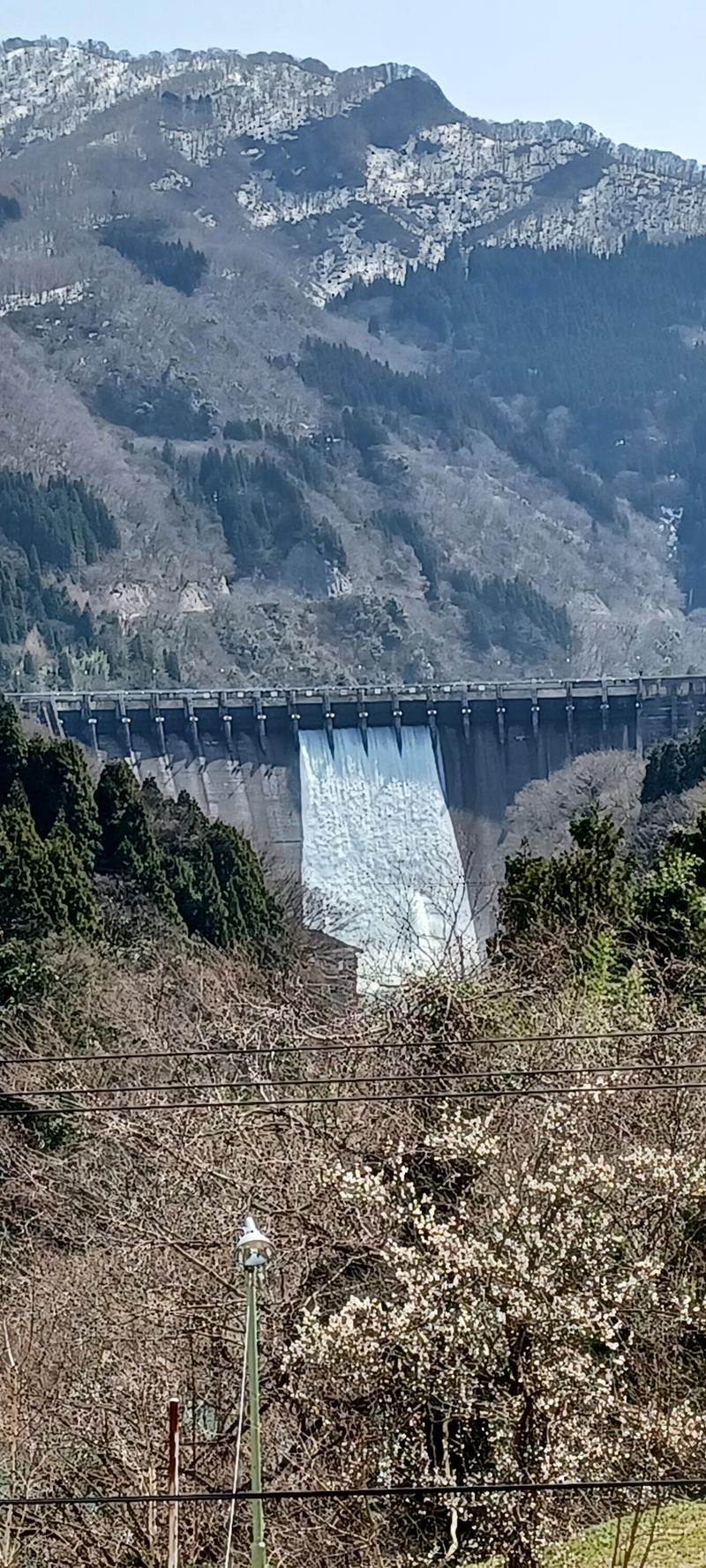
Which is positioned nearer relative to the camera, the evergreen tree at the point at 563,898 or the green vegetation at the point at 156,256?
the evergreen tree at the point at 563,898

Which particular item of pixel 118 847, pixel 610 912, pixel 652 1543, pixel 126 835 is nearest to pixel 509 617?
pixel 126 835

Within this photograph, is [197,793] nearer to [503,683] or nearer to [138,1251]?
[503,683]

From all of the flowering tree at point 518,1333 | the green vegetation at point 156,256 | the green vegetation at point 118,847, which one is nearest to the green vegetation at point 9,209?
the green vegetation at point 156,256

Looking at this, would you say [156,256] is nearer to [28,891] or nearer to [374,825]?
[374,825]

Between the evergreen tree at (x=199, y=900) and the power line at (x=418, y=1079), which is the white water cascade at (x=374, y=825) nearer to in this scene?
the evergreen tree at (x=199, y=900)

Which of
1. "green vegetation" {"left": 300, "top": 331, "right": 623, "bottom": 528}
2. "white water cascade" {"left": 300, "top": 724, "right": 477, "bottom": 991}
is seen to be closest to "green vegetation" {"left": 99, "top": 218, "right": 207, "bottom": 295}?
"green vegetation" {"left": 300, "top": 331, "right": 623, "bottom": 528}

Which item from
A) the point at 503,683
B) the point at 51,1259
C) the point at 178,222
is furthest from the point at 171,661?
the point at 178,222
